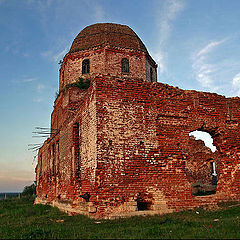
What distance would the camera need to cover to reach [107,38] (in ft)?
52.6

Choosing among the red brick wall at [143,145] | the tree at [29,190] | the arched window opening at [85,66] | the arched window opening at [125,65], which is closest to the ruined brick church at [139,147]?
the red brick wall at [143,145]

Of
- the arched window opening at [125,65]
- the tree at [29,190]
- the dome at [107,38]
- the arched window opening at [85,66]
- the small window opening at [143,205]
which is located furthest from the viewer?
the tree at [29,190]

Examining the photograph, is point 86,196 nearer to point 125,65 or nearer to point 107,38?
point 125,65

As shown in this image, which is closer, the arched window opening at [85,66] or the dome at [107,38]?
the arched window opening at [85,66]

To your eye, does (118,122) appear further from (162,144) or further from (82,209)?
(82,209)

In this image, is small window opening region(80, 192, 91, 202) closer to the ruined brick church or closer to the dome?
the ruined brick church

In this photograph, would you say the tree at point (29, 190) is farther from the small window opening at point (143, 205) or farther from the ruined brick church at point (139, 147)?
the small window opening at point (143, 205)

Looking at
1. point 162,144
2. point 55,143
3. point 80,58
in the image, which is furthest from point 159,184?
point 80,58

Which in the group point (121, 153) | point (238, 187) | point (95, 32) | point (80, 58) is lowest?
point (238, 187)

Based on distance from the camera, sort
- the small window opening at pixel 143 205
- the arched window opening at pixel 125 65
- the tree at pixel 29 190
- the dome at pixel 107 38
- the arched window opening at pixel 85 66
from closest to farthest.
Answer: the small window opening at pixel 143 205 < the arched window opening at pixel 125 65 < the arched window opening at pixel 85 66 < the dome at pixel 107 38 < the tree at pixel 29 190

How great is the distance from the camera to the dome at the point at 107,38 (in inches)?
631

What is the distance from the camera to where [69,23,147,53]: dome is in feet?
52.5

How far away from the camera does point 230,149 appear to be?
10.1 m

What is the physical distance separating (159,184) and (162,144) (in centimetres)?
133
